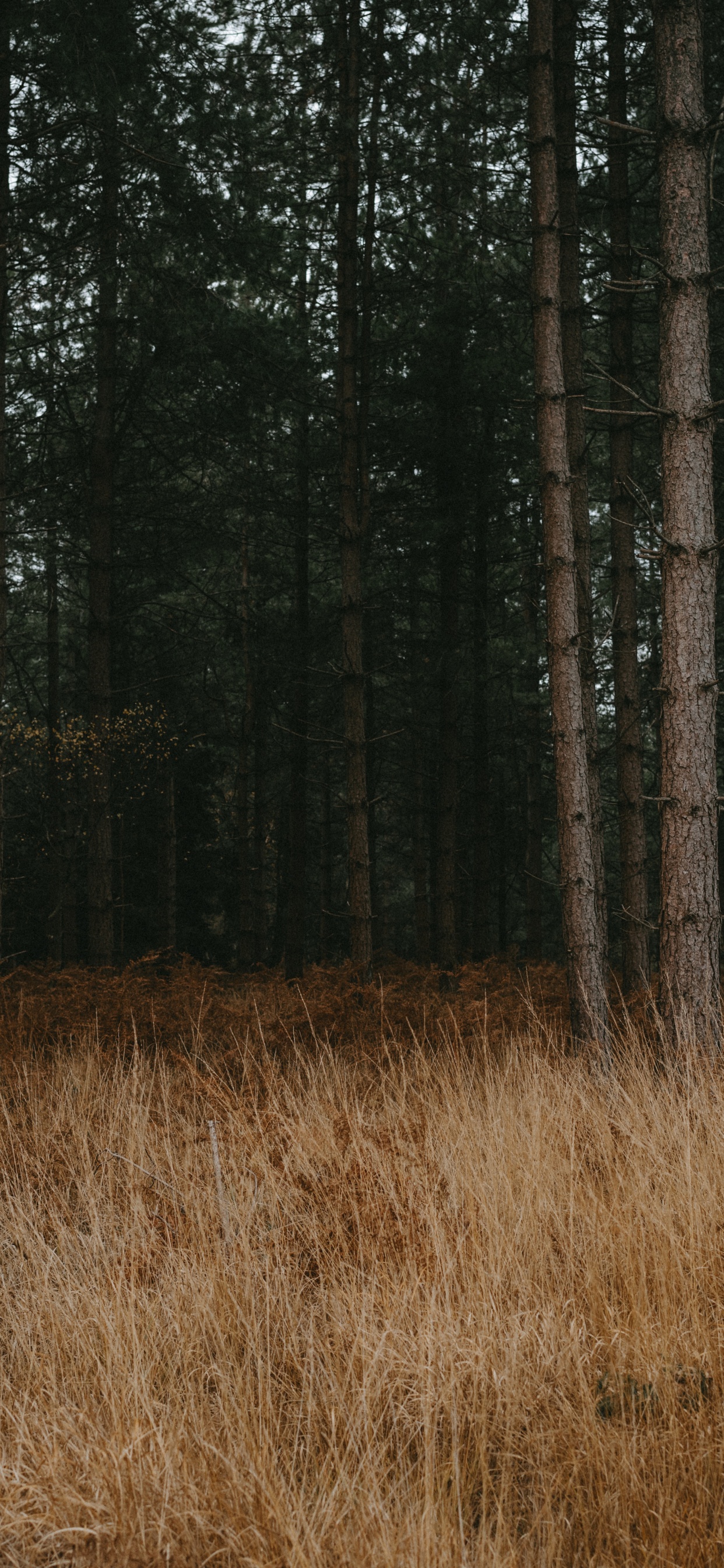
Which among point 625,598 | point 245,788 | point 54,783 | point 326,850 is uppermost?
point 625,598

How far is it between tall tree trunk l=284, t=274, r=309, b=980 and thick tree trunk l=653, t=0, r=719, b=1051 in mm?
6836

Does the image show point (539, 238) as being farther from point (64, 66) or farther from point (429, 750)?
point (429, 750)

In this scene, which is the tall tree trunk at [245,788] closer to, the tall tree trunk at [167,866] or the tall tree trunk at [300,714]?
the tall tree trunk at [167,866]

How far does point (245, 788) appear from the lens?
17.4 m

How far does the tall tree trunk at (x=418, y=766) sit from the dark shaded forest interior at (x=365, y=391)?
12 centimetres

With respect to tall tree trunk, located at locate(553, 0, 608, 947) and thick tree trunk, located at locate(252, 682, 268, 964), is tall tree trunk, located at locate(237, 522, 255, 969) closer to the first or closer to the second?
thick tree trunk, located at locate(252, 682, 268, 964)

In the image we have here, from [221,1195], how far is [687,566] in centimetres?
451

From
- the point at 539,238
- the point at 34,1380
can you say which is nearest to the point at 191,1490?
the point at 34,1380

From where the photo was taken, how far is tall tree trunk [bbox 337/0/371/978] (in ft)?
34.2

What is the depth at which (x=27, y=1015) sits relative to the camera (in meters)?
8.39

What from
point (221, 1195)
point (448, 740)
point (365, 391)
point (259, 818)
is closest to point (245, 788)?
point (259, 818)

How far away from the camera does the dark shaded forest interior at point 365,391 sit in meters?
7.32

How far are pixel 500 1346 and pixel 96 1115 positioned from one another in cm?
372

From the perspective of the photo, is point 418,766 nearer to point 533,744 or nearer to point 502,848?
point 533,744
